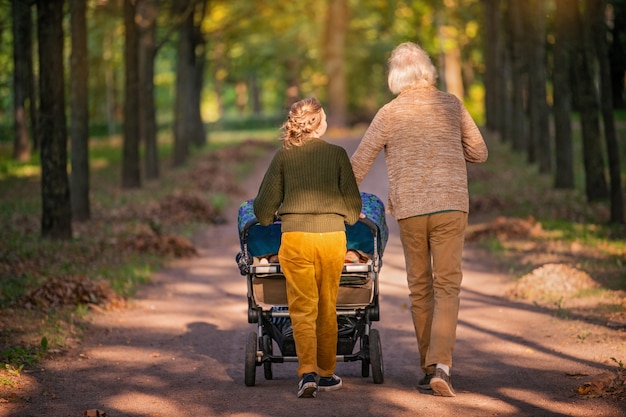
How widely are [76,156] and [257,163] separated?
1503 centimetres

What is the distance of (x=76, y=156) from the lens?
1883 centimetres

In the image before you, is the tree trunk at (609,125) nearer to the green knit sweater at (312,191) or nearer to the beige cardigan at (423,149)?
the beige cardigan at (423,149)

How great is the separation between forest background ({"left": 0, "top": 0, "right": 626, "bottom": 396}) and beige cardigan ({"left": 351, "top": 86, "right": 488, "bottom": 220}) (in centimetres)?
90

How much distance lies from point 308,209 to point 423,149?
0.89 meters

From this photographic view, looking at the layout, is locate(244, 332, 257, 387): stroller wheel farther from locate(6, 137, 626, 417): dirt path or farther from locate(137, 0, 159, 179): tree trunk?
locate(137, 0, 159, 179): tree trunk

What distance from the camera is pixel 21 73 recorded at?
33.0 m

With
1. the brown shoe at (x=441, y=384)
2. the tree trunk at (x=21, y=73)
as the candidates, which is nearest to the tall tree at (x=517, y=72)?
the tree trunk at (x=21, y=73)

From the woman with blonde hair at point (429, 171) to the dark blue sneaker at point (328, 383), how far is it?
638mm

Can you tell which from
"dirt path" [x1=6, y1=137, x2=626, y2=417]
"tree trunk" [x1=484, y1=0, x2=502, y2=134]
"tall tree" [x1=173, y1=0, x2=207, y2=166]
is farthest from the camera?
"tree trunk" [x1=484, y1=0, x2=502, y2=134]

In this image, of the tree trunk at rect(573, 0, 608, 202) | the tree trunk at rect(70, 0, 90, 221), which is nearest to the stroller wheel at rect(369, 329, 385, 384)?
the tree trunk at rect(573, 0, 608, 202)

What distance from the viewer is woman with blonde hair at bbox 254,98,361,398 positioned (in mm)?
6719

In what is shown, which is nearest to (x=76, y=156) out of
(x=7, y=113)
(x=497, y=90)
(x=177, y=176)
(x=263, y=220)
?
(x=177, y=176)

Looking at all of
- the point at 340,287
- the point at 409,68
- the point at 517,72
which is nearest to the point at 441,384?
the point at 340,287

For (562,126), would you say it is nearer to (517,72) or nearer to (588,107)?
(588,107)
